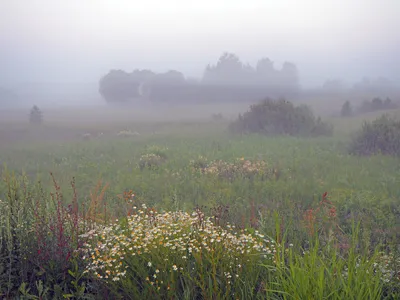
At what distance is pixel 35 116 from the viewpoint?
41.4ft

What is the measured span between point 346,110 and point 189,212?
13.4 meters

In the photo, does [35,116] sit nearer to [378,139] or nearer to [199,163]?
[199,163]

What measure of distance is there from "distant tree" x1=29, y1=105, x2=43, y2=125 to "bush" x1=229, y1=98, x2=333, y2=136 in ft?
31.3

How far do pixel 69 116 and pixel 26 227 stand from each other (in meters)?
11.1

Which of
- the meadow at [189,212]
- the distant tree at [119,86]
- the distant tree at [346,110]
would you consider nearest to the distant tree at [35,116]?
the meadow at [189,212]

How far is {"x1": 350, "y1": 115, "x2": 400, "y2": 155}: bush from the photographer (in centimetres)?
1371

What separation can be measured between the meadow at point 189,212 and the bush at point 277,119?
184cm

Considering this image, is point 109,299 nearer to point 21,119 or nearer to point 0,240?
point 0,240

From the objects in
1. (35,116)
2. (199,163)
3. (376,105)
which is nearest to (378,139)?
(376,105)

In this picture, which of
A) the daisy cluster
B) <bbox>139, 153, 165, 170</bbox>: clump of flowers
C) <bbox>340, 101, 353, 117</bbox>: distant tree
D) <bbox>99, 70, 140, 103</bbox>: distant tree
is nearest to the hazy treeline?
<bbox>99, 70, 140, 103</bbox>: distant tree

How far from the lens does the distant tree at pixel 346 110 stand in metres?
16.5

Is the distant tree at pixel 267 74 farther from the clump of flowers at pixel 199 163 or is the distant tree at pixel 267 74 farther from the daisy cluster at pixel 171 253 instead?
the daisy cluster at pixel 171 253

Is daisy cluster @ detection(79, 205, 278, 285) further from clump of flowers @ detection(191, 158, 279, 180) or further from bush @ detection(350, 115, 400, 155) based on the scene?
bush @ detection(350, 115, 400, 155)

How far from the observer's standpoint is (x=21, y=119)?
1177 centimetres
